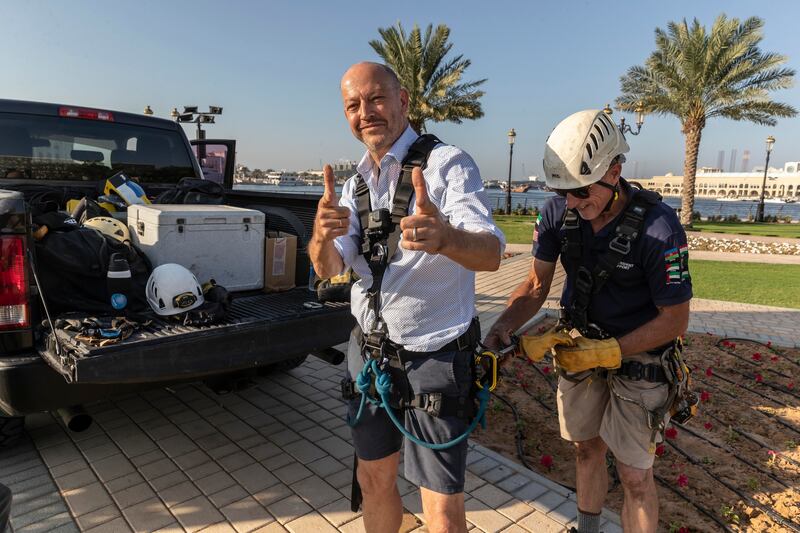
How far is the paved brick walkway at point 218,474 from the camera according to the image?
275cm

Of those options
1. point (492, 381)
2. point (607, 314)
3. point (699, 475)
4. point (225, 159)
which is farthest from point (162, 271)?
point (225, 159)

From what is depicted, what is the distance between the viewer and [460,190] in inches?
75.6

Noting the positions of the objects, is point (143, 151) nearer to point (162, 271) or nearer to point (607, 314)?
point (162, 271)

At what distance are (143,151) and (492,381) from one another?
4292 mm

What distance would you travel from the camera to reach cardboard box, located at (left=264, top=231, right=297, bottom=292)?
11.8 ft

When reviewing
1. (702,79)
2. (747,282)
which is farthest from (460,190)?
(702,79)

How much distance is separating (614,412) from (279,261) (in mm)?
2252

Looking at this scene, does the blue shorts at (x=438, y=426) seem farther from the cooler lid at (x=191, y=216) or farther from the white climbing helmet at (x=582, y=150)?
the cooler lid at (x=191, y=216)

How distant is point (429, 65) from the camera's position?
1013 inches

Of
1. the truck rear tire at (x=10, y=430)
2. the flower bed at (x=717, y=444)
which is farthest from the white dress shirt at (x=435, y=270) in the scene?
the truck rear tire at (x=10, y=430)

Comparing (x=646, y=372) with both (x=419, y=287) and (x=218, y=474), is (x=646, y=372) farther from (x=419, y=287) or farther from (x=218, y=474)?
(x=218, y=474)

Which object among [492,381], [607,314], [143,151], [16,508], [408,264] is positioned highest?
[143,151]

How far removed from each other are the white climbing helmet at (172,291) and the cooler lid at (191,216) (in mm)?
318

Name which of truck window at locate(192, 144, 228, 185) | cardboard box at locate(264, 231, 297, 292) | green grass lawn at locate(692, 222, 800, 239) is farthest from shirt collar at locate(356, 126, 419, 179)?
green grass lawn at locate(692, 222, 800, 239)
